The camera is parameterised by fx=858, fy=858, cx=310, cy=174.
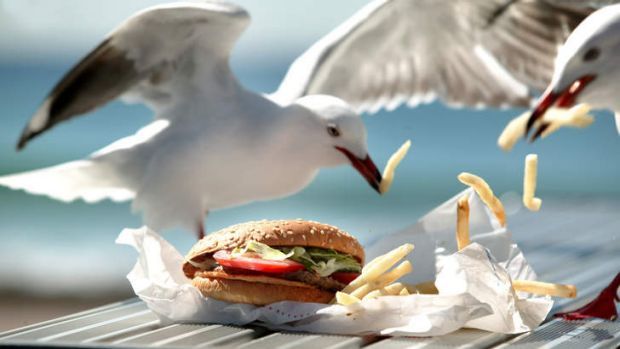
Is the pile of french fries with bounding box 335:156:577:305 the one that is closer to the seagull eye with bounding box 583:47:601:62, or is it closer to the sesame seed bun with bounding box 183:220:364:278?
the sesame seed bun with bounding box 183:220:364:278

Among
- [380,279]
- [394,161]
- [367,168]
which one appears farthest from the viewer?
[367,168]

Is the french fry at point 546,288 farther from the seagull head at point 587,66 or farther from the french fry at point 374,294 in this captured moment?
the seagull head at point 587,66

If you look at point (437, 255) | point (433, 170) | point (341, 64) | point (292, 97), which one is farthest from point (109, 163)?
point (433, 170)

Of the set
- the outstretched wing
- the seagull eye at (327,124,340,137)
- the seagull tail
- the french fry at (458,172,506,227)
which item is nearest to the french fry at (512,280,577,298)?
the french fry at (458,172,506,227)

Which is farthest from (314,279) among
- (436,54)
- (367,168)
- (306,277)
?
(436,54)

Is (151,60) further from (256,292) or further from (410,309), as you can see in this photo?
(410,309)

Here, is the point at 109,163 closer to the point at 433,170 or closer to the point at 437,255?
the point at 437,255
